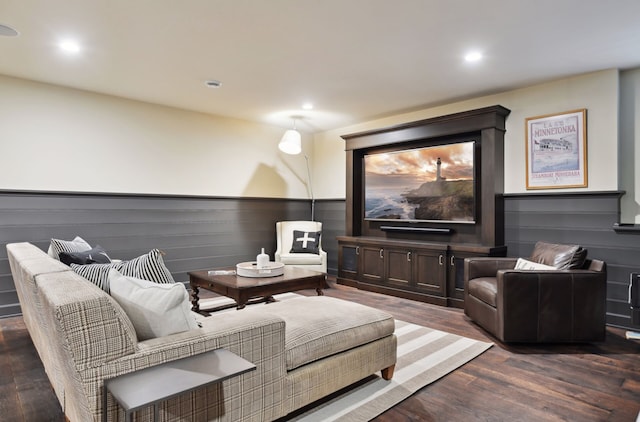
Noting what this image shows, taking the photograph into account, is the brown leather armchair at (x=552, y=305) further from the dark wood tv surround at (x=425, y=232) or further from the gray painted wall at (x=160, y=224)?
the gray painted wall at (x=160, y=224)

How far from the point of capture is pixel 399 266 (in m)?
4.92

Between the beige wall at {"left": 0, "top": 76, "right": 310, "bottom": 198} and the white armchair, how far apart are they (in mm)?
730

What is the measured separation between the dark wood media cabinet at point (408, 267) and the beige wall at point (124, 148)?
1704 millimetres

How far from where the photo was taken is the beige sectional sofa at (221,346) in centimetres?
130

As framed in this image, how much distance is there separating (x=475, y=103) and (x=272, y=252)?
364cm

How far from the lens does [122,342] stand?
1.35m

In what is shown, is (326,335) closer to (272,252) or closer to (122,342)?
(122,342)

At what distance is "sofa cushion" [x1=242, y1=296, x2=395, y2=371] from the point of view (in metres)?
1.95

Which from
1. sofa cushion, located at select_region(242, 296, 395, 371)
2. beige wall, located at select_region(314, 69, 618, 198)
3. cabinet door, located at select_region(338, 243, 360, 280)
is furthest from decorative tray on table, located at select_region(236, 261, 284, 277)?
beige wall, located at select_region(314, 69, 618, 198)

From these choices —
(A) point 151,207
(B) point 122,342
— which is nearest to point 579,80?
(B) point 122,342

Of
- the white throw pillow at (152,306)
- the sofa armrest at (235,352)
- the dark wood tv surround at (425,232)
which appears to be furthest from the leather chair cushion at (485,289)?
the white throw pillow at (152,306)

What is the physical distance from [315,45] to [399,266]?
289cm

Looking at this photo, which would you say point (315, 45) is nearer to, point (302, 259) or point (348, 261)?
point (302, 259)

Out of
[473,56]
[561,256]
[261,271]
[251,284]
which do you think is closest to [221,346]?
[251,284]
